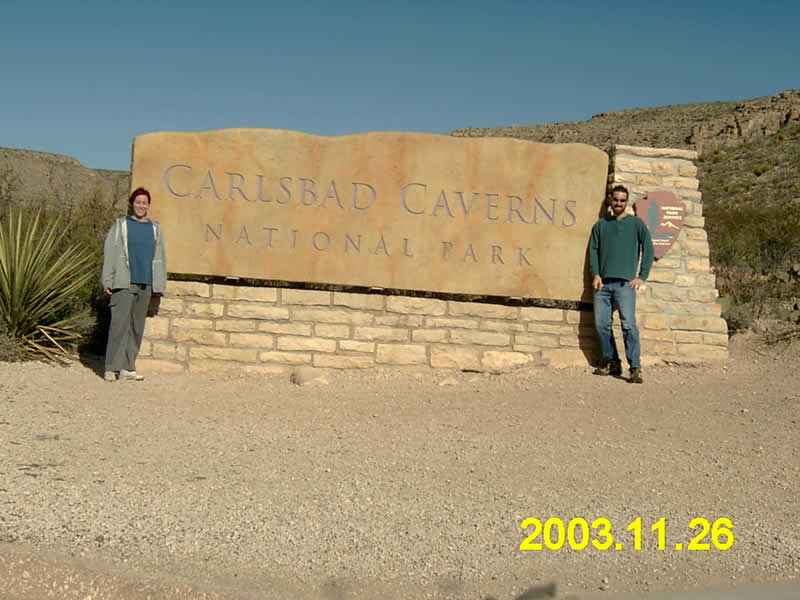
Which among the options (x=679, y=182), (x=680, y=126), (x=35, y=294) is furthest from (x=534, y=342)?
(x=680, y=126)

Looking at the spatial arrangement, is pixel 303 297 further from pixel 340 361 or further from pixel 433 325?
pixel 433 325

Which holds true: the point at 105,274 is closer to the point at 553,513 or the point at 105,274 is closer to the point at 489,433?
the point at 489,433

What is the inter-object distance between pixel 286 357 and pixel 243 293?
2.46ft

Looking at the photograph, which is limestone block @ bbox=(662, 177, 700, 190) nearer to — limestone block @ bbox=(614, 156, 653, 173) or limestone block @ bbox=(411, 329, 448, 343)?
limestone block @ bbox=(614, 156, 653, 173)

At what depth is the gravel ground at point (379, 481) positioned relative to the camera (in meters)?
3.19

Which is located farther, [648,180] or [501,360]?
[648,180]

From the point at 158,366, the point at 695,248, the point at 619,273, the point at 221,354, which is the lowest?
the point at 158,366

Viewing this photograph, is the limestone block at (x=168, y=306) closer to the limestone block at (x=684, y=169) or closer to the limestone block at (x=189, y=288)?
the limestone block at (x=189, y=288)

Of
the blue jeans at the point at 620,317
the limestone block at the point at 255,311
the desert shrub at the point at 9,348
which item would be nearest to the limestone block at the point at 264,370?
the limestone block at the point at 255,311

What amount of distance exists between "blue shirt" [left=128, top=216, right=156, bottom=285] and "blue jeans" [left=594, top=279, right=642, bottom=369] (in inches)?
166

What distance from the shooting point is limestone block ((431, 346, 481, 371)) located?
7066 millimetres

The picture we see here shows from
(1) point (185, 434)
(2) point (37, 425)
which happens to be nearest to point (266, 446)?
(1) point (185, 434)

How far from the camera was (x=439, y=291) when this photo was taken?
7074 mm

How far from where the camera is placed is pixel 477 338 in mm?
7109
